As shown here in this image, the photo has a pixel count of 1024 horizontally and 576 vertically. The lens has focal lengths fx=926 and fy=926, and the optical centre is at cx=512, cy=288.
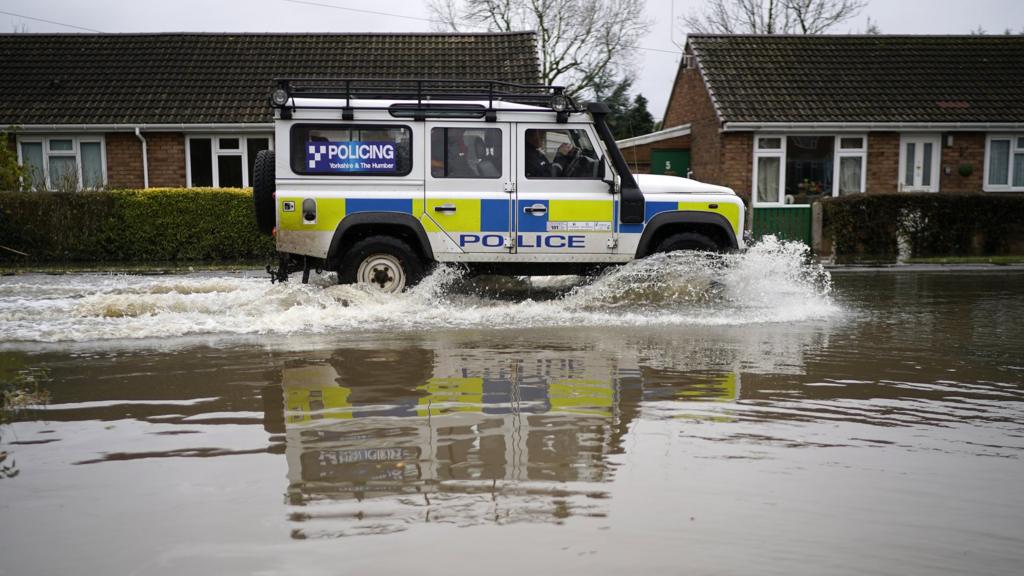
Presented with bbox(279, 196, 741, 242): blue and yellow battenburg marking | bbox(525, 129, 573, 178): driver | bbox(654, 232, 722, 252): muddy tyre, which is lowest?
bbox(654, 232, 722, 252): muddy tyre

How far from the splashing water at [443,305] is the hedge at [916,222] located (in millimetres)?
6787

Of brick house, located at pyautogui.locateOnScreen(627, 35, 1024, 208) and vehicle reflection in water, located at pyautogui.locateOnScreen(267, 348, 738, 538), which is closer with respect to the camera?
vehicle reflection in water, located at pyautogui.locateOnScreen(267, 348, 738, 538)

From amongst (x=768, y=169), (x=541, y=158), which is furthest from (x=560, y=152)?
(x=768, y=169)

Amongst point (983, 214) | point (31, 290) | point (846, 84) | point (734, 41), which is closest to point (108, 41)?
point (31, 290)

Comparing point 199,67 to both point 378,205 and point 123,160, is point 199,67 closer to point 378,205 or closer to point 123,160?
point 123,160

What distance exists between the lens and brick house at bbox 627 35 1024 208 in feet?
70.5

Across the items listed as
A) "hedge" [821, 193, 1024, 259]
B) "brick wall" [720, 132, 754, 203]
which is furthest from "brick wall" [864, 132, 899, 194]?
"hedge" [821, 193, 1024, 259]

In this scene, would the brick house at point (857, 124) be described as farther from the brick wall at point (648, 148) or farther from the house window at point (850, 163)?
the brick wall at point (648, 148)

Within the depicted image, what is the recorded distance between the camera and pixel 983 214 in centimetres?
1789

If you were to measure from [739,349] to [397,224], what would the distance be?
412cm

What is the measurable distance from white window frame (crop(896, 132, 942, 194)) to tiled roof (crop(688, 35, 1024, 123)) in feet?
1.95

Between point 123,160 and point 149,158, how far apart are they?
590 mm

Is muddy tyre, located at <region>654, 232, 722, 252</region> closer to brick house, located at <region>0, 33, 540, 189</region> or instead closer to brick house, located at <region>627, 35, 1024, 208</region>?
brick house, located at <region>627, 35, 1024, 208</region>

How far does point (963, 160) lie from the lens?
72.4 feet
